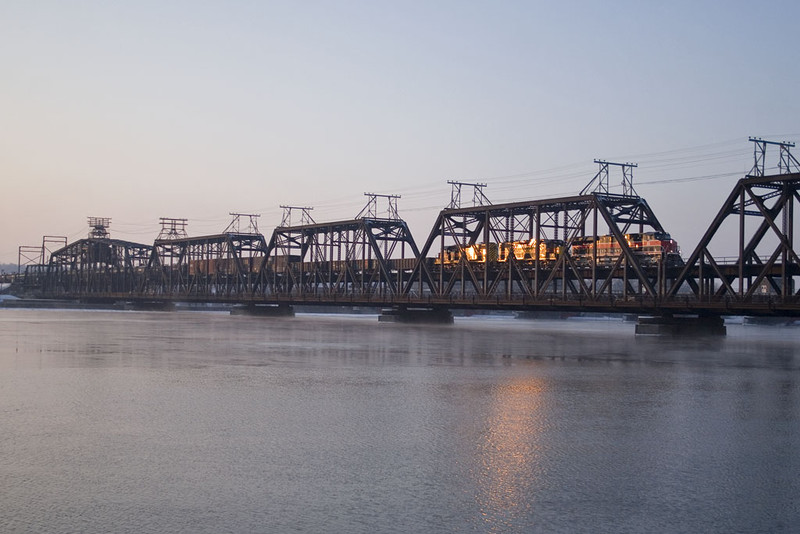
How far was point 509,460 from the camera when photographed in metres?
15.0

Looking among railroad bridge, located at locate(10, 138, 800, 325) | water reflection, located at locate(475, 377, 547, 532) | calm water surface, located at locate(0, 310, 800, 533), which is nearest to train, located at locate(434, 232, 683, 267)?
railroad bridge, located at locate(10, 138, 800, 325)

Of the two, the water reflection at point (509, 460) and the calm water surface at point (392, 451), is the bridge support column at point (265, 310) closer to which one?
the calm water surface at point (392, 451)

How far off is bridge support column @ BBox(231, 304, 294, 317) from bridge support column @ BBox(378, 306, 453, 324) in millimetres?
33212

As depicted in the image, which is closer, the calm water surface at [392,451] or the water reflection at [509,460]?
the calm water surface at [392,451]

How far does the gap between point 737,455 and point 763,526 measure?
4876mm

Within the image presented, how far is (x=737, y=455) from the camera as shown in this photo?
51.5 feet

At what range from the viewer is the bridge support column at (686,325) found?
6475 cm

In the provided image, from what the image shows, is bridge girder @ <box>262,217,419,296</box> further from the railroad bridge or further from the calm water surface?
the calm water surface

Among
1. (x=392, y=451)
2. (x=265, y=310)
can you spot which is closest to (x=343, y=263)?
(x=265, y=310)

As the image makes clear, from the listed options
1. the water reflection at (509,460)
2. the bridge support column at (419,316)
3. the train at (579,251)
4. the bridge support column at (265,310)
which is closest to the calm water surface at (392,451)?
the water reflection at (509,460)

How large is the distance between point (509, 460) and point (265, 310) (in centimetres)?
12170

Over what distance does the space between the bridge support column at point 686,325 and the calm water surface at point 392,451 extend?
34158 mm

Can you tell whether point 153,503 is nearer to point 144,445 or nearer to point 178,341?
point 144,445

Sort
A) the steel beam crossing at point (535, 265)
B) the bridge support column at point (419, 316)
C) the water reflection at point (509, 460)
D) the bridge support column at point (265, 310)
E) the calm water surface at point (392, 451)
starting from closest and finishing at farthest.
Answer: the calm water surface at point (392, 451)
the water reflection at point (509, 460)
the steel beam crossing at point (535, 265)
the bridge support column at point (419, 316)
the bridge support column at point (265, 310)
